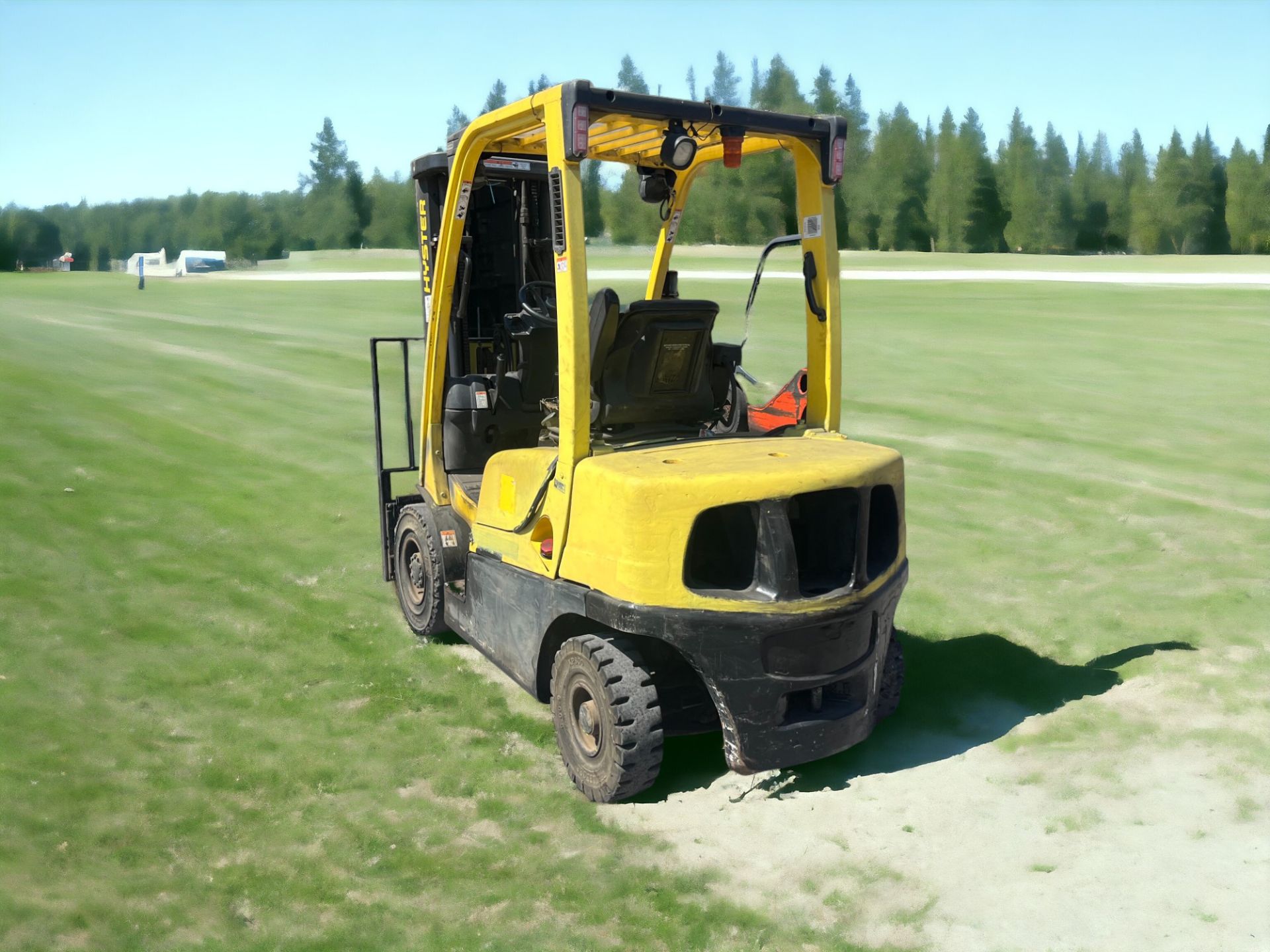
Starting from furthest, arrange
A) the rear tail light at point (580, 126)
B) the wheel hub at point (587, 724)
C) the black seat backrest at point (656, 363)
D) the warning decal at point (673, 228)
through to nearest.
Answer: the warning decal at point (673, 228), the black seat backrest at point (656, 363), the wheel hub at point (587, 724), the rear tail light at point (580, 126)

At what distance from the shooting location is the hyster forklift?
5.07m

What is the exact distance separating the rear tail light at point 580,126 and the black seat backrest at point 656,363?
2.53 ft

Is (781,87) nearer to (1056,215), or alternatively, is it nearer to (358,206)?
(1056,215)

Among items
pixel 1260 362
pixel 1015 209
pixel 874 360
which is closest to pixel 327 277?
pixel 874 360

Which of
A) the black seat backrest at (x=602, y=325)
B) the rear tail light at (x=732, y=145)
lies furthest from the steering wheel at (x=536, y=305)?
the rear tail light at (x=732, y=145)

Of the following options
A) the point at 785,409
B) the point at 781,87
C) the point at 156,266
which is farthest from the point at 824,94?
the point at 785,409

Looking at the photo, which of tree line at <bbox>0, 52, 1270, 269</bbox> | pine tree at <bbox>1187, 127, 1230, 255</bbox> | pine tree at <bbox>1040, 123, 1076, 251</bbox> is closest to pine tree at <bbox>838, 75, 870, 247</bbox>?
tree line at <bbox>0, 52, 1270, 269</bbox>

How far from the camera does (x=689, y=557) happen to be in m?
5.23

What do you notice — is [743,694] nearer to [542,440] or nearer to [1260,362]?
[542,440]

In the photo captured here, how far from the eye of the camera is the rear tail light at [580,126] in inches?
199

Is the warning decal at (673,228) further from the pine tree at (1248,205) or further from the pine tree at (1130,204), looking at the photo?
the pine tree at (1130,204)

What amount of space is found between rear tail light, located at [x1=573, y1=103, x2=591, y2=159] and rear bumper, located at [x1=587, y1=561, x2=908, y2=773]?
6.25 feet

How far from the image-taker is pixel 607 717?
17.3 ft

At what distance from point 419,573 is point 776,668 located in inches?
122
